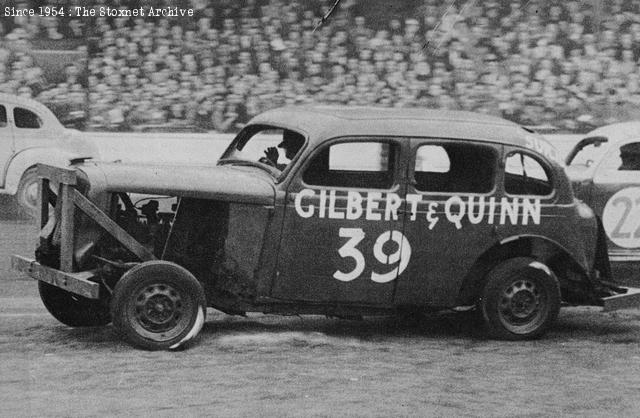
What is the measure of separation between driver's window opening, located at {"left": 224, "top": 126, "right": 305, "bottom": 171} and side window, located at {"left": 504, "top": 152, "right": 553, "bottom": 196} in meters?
1.51

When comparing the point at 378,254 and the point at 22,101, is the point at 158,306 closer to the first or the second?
the point at 378,254

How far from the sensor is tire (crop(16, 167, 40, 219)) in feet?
45.2

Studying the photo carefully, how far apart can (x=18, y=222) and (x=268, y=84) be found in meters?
3.42

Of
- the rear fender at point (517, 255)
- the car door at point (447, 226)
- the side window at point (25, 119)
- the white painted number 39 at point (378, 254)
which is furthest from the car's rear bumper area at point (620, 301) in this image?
the side window at point (25, 119)

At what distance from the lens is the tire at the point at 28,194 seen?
1377cm

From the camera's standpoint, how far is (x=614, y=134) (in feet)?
39.9

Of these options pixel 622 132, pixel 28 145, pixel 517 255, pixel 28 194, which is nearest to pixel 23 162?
pixel 28 145

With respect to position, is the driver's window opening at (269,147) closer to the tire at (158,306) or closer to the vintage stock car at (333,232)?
the vintage stock car at (333,232)

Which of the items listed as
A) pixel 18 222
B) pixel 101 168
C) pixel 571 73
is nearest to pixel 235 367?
pixel 101 168

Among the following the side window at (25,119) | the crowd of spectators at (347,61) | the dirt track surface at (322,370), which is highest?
the crowd of spectators at (347,61)

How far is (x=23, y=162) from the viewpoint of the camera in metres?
13.9

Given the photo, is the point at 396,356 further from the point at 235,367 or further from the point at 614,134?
the point at 614,134

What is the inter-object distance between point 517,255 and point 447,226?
63cm

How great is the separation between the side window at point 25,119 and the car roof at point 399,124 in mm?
6037
